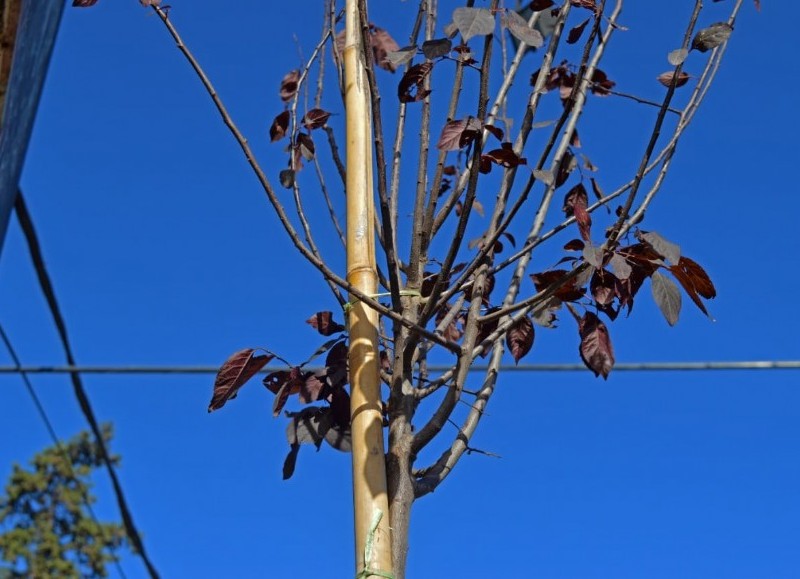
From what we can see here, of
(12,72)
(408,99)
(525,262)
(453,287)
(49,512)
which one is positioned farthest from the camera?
(49,512)

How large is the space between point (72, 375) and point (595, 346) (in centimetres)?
176

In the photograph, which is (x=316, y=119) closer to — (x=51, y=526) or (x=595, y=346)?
(x=595, y=346)

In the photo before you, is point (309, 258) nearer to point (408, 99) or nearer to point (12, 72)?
point (408, 99)

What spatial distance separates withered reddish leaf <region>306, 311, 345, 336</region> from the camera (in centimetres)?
181

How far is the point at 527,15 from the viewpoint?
7.50 feet

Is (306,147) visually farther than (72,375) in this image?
No

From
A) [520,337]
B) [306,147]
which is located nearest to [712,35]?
[520,337]

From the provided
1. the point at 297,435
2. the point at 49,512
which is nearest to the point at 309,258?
the point at 297,435

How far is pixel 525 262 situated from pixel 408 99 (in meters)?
0.44

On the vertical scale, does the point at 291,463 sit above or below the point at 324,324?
below

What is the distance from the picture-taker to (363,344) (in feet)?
5.55

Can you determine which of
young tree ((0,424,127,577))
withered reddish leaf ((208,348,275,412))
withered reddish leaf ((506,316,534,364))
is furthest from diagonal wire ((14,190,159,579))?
young tree ((0,424,127,577))

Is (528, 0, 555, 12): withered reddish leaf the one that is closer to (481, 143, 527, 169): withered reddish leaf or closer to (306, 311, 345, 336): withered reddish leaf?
(481, 143, 527, 169): withered reddish leaf

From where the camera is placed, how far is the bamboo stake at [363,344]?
1487 mm
